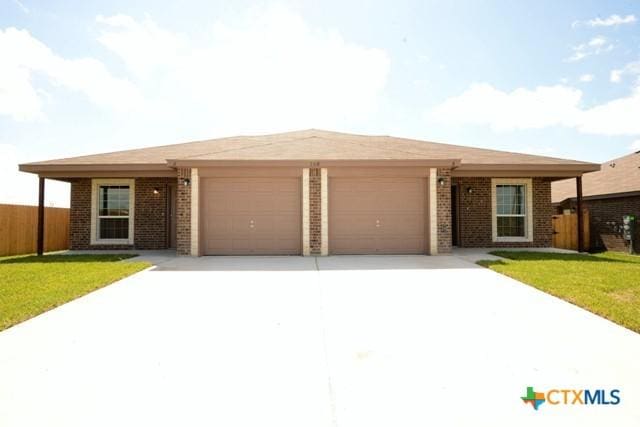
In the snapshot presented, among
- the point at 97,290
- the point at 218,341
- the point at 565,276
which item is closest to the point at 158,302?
the point at 97,290

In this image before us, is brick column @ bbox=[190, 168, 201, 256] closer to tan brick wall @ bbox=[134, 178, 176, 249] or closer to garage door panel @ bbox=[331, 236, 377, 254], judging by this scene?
tan brick wall @ bbox=[134, 178, 176, 249]

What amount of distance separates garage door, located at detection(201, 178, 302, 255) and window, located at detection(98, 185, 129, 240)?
4.12 meters

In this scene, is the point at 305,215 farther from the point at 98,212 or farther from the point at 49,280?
the point at 98,212

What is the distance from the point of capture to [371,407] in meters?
2.53

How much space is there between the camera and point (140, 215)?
40.5 feet

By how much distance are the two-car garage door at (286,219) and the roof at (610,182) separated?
958 cm

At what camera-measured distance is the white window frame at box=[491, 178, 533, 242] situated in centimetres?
1259

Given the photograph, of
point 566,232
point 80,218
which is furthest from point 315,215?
point 566,232

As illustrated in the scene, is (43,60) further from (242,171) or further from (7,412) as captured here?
(7,412)

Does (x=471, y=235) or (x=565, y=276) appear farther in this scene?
(x=471, y=235)

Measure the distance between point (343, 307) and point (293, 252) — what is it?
5.64 m

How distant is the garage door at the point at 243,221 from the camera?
10.5 m

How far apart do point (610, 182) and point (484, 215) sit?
296 inches

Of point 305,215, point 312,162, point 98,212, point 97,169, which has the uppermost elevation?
point 312,162
